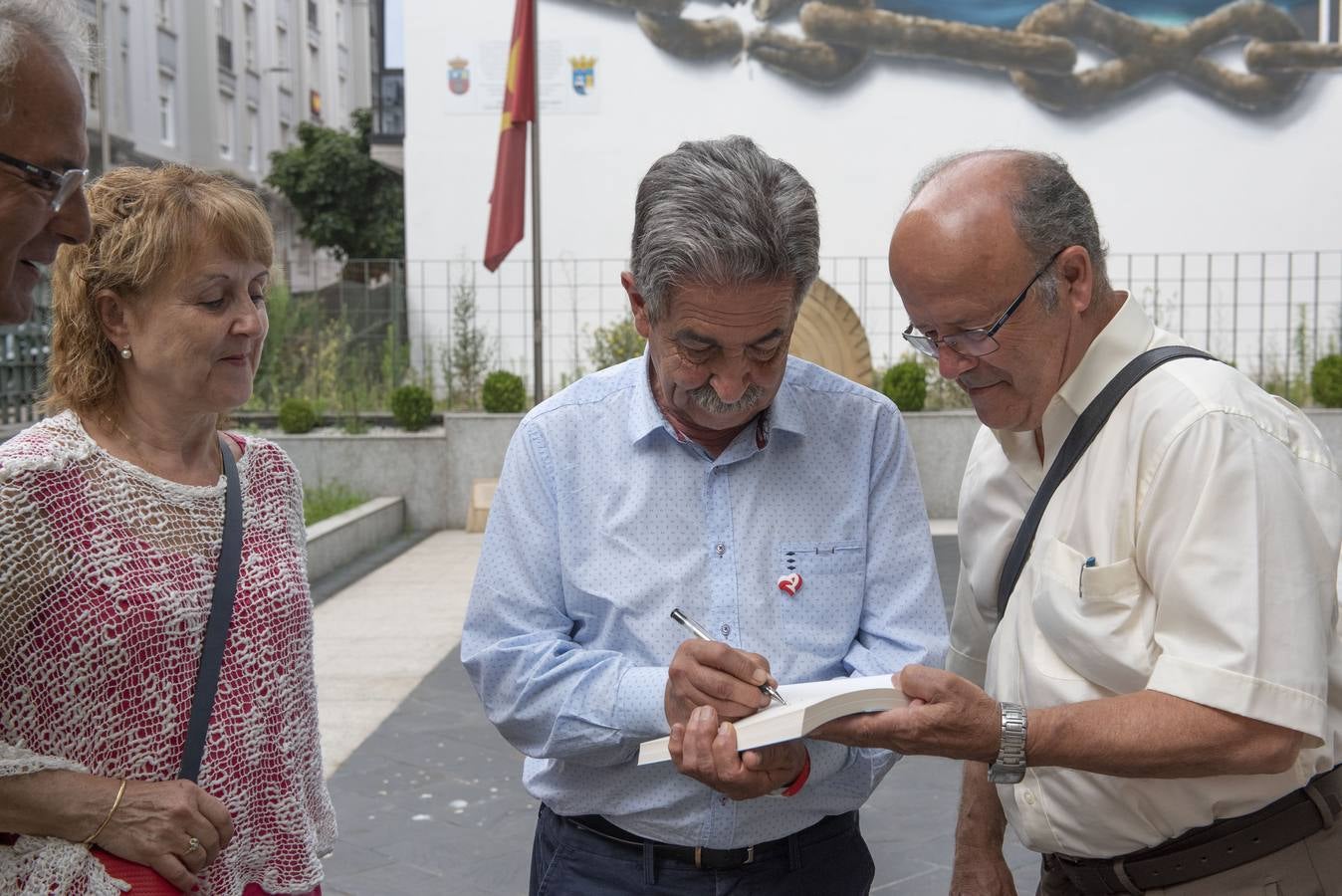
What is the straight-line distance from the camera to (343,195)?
3691 centimetres

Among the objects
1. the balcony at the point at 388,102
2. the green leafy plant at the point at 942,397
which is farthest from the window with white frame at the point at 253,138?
the green leafy plant at the point at 942,397

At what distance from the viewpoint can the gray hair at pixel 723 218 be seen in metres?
2.15

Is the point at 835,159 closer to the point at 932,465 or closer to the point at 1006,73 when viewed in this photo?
the point at 1006,73

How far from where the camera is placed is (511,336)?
758 inches

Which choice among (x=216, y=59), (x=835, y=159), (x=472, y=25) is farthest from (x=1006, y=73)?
(x=216, y=59)

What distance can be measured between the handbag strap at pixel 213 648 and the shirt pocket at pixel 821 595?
→ 93 centimetres

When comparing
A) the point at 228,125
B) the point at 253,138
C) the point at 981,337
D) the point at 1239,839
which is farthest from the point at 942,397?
the point at 253,138

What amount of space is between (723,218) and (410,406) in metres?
11.4

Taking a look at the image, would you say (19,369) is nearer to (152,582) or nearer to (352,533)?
(352,533)

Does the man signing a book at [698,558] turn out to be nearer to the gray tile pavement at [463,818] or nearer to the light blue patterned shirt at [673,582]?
the light blue patterned shirt at [673,582]

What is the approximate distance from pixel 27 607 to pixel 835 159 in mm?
20666

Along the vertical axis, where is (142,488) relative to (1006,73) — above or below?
below

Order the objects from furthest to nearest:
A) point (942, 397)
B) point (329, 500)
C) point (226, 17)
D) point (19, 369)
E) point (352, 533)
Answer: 1. point (226, 17)
2. point (19, 369)
3. point (942, 397)
4. point (329, 500)
5. point (352, 533)

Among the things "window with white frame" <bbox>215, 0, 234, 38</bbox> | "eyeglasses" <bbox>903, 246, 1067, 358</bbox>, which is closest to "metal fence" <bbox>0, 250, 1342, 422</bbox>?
"eyeglasses" <bbox>903, 246, 1067, 358</bbox>
